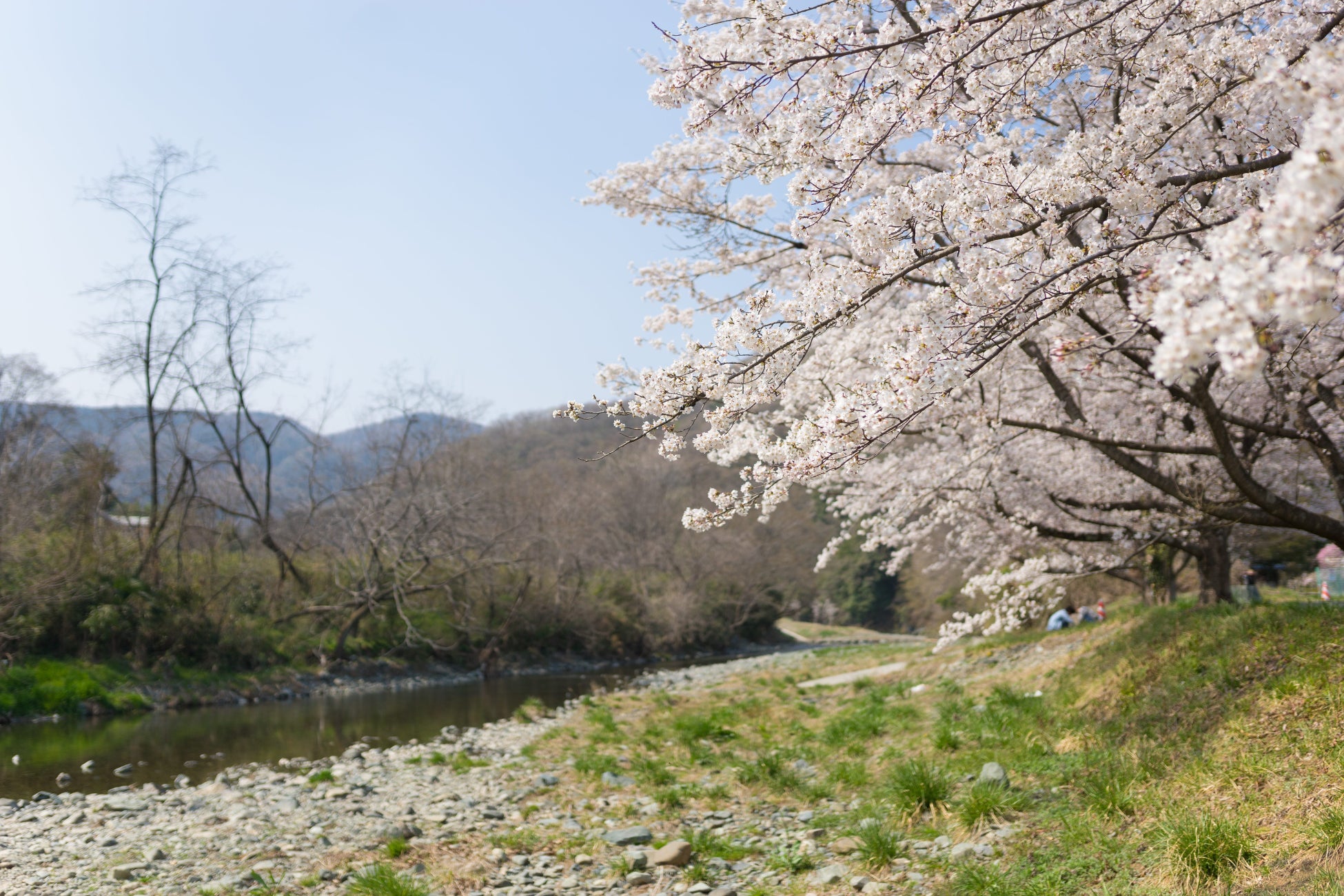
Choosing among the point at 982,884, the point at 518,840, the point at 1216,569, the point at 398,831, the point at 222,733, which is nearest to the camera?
the point at 982,884

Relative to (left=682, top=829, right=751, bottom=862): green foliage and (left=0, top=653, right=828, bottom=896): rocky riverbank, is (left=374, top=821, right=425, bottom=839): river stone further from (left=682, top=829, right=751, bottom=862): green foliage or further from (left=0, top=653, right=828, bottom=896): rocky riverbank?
(left=682, top=829, right=751, bottom=862): green foliage

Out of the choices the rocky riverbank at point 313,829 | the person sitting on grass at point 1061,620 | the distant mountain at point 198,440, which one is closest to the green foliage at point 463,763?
the rocky riverbank at point 313,829

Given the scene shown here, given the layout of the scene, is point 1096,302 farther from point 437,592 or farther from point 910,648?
point 437,592

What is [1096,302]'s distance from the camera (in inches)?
243

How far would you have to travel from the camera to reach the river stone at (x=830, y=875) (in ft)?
15.4

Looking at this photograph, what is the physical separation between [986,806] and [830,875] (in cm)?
103

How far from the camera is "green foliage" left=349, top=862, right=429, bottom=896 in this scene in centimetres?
488

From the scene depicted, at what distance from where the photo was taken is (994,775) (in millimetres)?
5504

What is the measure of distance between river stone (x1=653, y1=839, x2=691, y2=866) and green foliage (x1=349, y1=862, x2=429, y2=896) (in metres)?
1.41

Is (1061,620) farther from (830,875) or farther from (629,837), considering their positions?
A: (830,875)

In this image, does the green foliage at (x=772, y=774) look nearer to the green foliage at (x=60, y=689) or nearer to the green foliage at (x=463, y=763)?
the green foliage at (x=463, y=763)

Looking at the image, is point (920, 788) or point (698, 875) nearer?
point (698, 875)

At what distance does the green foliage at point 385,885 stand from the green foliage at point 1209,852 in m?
3.90

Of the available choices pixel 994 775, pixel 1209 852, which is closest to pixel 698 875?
pixel 994 775
